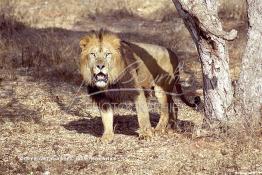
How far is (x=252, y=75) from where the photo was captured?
21.0 feet

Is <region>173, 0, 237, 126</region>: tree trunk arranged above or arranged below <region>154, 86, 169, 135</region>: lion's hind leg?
Answer: above

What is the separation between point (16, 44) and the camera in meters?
11.8

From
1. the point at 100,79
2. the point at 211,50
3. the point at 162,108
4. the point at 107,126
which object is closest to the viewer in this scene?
the point at 211,50

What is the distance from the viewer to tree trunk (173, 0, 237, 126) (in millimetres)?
5805

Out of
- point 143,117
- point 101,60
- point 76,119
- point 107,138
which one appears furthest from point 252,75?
point 76,119

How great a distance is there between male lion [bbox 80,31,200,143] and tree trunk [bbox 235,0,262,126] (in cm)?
99

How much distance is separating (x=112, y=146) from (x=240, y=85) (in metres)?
1.49

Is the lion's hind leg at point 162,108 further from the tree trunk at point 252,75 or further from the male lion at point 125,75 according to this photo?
the tree trunk at point 252,75

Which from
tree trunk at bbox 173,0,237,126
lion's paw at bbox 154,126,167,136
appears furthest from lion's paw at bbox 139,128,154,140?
tree trunk at bbox 173,0,237,126

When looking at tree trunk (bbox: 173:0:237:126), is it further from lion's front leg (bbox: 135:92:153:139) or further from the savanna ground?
lion's front leg (bbox: 135:92:153:139)

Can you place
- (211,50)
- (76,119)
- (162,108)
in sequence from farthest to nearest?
(76,119)
(162,108)
(211,50)

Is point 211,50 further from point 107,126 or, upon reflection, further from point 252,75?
point 107,126

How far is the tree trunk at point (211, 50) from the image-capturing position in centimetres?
580

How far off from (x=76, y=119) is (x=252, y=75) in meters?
2.53
